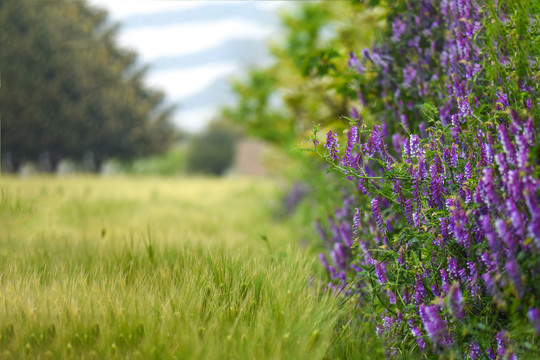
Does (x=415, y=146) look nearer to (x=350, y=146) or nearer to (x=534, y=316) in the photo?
(x=350, y=146)

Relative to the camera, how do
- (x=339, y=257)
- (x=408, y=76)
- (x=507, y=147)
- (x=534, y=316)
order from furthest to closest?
(x=339, y=257)
(x=408, y=76)
(x=507, y=147)
(x=534, y=316)

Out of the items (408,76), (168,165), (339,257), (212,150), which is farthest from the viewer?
(168,165)

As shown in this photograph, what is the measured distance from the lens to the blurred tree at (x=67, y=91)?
18438mm

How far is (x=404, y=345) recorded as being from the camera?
271cm

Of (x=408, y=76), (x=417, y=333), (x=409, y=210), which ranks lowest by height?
(x=417, y=333)

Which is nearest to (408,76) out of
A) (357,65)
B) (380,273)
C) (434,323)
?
(357,65)

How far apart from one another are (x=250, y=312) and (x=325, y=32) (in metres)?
10.3

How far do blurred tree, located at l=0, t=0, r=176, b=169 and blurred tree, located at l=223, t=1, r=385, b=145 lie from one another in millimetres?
7418

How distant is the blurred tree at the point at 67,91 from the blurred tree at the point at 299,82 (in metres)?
7.42

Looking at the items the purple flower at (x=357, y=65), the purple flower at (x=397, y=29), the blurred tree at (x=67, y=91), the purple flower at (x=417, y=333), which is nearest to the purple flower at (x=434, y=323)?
the purple flower at (x=417, y=333)

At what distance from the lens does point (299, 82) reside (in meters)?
12.3

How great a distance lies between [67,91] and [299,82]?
51.9 ft

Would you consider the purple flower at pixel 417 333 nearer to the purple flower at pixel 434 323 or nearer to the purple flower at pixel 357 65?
the purple flower at pixel 434 323

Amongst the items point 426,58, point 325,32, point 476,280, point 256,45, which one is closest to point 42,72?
point 256,45
